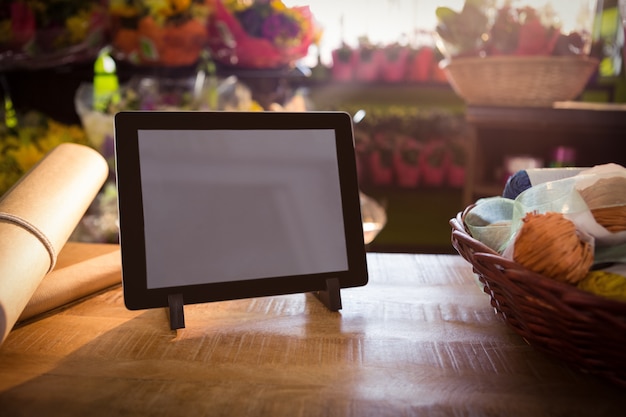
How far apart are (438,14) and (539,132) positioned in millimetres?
599

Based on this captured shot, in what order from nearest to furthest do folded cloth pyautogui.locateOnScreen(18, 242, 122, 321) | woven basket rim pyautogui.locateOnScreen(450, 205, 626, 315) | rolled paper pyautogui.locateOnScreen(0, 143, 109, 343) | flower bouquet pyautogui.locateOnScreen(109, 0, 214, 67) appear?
woven basket rim pyautogui.locateOnScreen(450, 205, 626, 315) < rolled paper pyautogui.locateOnScreen(0, 143, 109, 343) < folded cloth pyautogui.locateOnScreen(18, 242, 122, 321) < flower bouquet pyautogui.locateOnScreen(109, 0, 214, 67)

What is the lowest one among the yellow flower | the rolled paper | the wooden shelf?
the wooden shelf

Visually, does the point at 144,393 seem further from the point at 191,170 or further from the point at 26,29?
the point at 26,29

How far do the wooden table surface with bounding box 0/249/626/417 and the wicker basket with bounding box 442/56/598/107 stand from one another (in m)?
1.15

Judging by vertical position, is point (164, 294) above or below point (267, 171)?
below

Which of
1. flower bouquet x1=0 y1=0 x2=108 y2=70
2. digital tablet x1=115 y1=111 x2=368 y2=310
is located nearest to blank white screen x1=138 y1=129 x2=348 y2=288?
digital tablet x1=115 y1=111 x2=368 y2=310

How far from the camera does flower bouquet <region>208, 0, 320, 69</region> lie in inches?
67.4

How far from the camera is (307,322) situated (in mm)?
680

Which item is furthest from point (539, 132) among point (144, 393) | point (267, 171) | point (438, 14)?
point (144, 393)

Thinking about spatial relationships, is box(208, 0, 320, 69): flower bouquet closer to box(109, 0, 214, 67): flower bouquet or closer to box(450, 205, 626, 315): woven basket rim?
box(109, 0, 214, 67): flower bouquet

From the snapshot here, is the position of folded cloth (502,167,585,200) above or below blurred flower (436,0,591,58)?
below

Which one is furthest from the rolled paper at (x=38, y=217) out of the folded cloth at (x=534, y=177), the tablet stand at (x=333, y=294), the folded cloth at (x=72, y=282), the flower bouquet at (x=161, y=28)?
the flower bouquet at (x=161, y=28)

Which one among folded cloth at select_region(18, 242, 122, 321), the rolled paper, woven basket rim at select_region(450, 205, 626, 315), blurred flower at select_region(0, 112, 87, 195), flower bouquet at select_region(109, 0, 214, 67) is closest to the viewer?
woven basket rim at select_region(450, 205, 626, 315)

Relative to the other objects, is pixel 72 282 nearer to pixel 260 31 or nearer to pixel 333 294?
pixel 333 294
